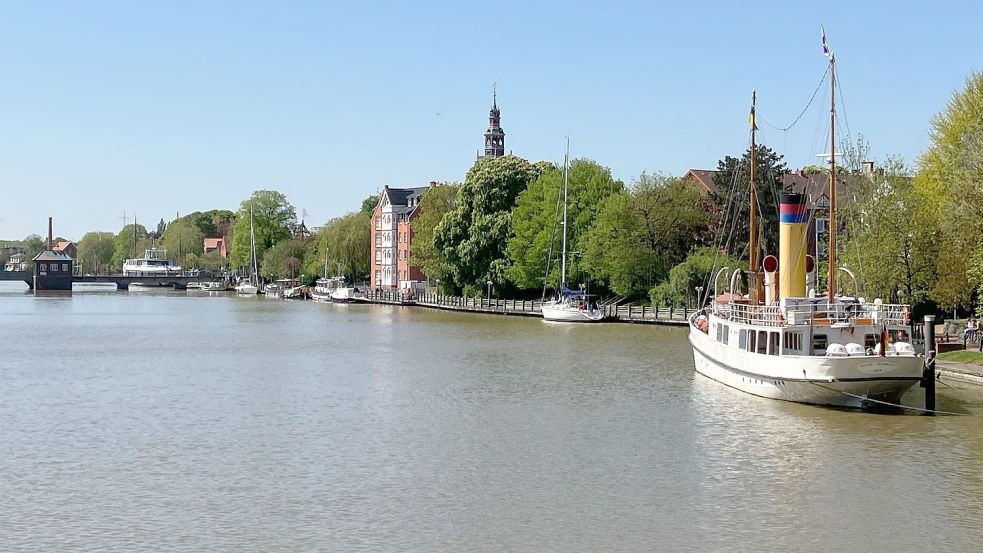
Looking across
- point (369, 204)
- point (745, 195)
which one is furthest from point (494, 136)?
point (745, 195)

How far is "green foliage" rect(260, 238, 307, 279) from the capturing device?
189 meters

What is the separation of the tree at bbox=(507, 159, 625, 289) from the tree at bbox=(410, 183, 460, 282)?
21211 mm

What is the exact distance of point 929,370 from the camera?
3641cm

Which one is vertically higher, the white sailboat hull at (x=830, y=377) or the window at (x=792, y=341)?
the window at (x=792, y=341)

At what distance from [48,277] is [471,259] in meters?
104

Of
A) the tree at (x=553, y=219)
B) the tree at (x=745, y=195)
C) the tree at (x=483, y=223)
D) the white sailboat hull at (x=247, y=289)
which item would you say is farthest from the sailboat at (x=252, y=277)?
the tree at (x=745, y=195)

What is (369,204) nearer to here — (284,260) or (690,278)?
(284,260)

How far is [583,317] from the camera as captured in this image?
90188 mm

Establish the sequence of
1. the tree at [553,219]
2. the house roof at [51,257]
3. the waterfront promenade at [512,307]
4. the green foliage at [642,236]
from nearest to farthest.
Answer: the waterfront promenade at [512,307]
the green foliage at [642,236]
the tree at [553,219]
the house roof at [51,257]

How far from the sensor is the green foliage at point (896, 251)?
6150cm

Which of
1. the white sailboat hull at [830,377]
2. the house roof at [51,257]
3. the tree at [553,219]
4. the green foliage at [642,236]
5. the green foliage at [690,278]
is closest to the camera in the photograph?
the white sailboat hull at [830,377]

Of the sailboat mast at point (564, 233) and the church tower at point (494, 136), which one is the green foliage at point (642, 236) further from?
the church tower at point (494, 136)

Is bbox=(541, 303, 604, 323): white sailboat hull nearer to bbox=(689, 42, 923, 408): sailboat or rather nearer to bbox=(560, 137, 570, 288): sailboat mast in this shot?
bbox=(560, 137, 570, 288): sailboat mast

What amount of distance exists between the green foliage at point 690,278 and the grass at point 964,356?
3714 centimetres
